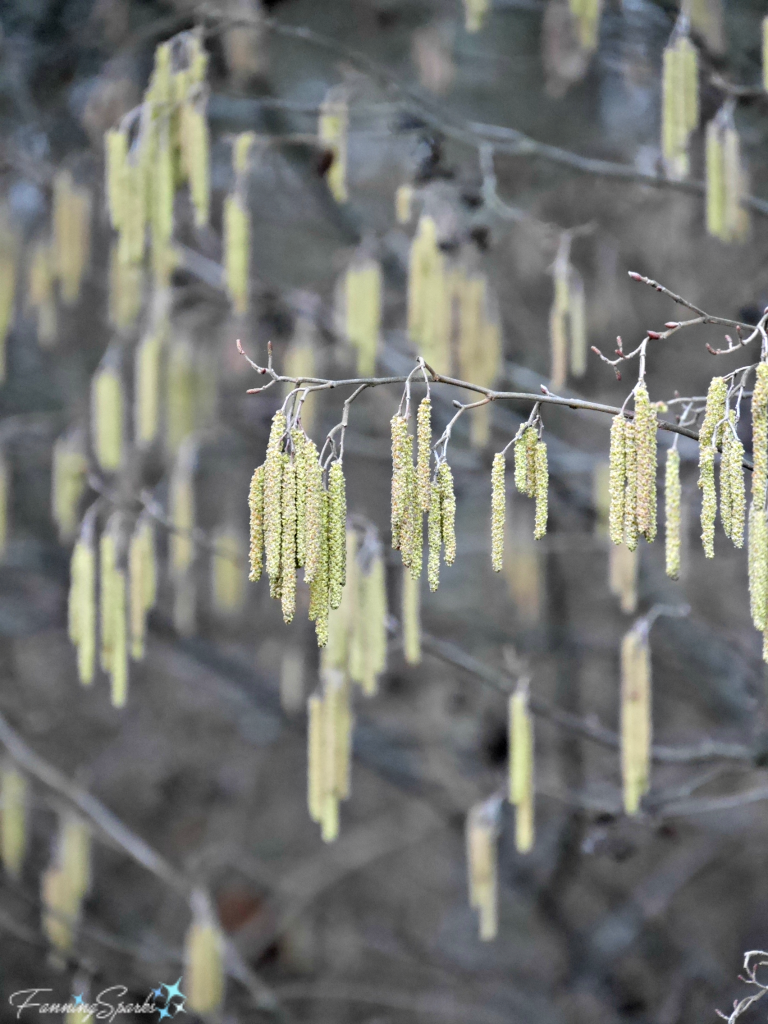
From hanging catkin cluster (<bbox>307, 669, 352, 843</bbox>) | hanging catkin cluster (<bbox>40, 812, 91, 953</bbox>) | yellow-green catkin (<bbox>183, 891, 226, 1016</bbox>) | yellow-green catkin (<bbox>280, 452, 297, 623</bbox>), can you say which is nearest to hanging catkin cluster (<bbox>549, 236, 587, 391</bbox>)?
hanging catkin cluster (<bbox>307, 669, 352, 843</bbox>)

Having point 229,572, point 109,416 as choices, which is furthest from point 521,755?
point 109,416

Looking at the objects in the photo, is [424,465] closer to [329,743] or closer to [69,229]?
[329,743]

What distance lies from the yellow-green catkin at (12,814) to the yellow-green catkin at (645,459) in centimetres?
282

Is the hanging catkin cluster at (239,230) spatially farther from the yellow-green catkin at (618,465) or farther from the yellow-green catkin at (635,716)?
the yellow-green catkin at (618,465)

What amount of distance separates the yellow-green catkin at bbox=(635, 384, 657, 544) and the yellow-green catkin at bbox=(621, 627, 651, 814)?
1.29 metres

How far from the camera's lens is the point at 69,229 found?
3.19 meters

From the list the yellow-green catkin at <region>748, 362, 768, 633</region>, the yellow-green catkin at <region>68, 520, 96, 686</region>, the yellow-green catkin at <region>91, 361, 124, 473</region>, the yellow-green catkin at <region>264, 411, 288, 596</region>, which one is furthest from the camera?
the yellow-green catkin at <region>91, 361, 124, 473</region>

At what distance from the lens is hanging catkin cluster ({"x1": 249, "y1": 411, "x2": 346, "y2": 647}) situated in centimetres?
120

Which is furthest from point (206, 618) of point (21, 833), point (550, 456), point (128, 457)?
point (550, 456)

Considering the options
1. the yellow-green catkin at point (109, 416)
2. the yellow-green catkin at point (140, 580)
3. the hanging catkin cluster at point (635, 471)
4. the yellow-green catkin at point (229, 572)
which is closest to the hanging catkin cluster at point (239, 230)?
the yellow-green catkin at point (109, 416)

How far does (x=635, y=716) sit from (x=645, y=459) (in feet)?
4.35

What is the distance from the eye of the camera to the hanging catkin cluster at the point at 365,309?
2.84 metres

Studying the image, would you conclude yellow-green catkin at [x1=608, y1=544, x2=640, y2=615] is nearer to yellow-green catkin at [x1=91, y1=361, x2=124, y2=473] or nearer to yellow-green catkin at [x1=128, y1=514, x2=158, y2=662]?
yellow-green catkin at [x1=128, y1=514, x2=158, y2=662]

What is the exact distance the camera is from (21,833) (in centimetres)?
338
